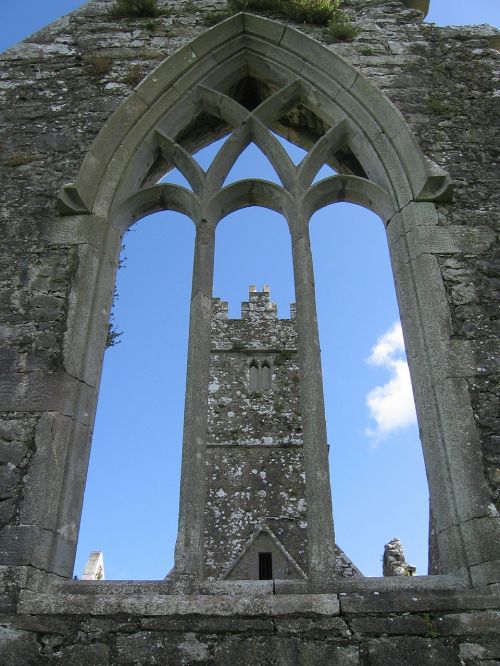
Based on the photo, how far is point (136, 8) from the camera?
552cm

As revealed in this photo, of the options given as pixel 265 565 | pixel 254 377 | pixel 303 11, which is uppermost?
pixel 254 377

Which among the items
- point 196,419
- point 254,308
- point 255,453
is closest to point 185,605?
point 196,419

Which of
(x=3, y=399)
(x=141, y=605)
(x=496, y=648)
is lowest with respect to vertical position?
(x=496, y=648)

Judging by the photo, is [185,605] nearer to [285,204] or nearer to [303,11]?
[285,204]

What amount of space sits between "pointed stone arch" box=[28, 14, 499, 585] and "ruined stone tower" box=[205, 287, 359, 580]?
292 inches

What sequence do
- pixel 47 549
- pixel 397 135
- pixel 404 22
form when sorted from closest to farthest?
pixel 47 549 → pixel 397 135 → pixel 404 22

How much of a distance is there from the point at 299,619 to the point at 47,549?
1302 mm

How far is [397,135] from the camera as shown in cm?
457

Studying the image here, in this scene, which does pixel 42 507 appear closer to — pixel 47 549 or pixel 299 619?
pixel 47 549

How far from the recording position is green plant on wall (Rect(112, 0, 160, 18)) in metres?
5.50

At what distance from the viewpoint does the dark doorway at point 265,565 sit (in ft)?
39.3

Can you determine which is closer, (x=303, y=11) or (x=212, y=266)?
(x=212, y=266)

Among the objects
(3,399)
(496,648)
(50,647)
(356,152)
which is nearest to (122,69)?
(356,152)

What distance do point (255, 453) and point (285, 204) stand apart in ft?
34.3
